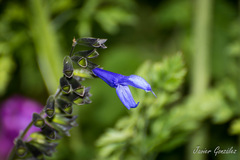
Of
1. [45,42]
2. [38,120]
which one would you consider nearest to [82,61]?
[38,120]

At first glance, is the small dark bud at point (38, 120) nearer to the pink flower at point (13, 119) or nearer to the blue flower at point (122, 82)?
the blue flower at point (122, 82)

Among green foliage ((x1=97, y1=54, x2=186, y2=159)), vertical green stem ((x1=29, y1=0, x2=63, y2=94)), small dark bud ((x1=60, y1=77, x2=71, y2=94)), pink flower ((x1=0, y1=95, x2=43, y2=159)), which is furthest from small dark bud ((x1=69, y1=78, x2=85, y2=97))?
pink flower ((x1=0, y1=95, x2=43, y2=159))

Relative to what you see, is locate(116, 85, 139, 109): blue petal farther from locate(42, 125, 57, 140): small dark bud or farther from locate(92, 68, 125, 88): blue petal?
locate(42, 125, 57, 140): small dark bud

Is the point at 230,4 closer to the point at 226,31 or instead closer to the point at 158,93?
the point at 226,31

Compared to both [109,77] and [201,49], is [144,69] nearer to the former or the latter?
[109,77]

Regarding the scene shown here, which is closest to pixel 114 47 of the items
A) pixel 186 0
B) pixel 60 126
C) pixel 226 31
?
pixel 186 0
